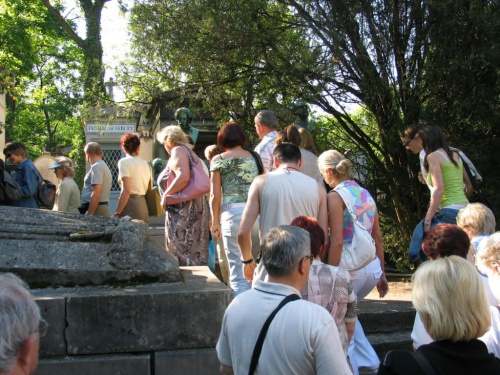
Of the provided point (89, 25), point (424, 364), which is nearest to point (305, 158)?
point (424, 364)

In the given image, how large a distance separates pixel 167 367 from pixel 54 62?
97.1ft

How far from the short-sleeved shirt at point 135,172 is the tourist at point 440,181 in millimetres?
2933

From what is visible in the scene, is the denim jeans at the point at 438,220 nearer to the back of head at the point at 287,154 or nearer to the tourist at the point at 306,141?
the tourist at the point at 306,141

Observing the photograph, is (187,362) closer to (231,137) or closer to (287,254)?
(287,254)

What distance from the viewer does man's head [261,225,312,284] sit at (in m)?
2.88

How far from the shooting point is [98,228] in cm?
502

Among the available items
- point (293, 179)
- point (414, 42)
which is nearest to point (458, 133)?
point (414, 42)

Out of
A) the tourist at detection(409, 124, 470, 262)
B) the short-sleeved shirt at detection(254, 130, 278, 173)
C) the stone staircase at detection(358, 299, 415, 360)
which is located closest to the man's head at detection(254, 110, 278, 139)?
the short-sleeved shirt at detection(254, 130, 278, 173)

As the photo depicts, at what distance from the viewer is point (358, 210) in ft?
15.2

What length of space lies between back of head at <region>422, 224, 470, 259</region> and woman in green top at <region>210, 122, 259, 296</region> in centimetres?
178

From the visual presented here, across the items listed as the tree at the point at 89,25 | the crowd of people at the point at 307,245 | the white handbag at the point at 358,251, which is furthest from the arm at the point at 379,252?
the tree at the point at 89,25

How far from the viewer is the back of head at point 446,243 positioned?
371 centimetres

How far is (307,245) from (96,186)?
185 inches

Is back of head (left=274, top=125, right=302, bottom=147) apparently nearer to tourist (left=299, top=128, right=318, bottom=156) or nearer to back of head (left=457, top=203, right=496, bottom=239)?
tourist (left=299, top=128, right=318, bottom=156)
